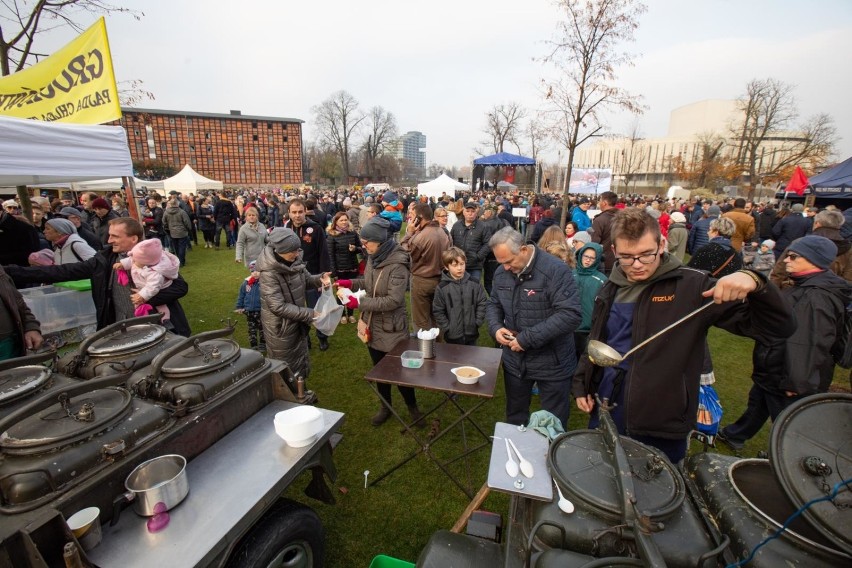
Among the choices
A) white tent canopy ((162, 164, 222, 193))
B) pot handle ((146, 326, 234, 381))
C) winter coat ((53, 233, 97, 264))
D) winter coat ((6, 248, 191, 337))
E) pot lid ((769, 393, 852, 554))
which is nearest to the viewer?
pot lid ((769, 393, 852, 554))

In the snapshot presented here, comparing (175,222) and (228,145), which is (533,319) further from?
(228,145)

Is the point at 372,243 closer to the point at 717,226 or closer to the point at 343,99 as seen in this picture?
the point at 717,226

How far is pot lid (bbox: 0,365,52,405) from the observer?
63.6 inches

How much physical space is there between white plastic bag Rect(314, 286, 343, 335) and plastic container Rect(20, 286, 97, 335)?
4.26 meters

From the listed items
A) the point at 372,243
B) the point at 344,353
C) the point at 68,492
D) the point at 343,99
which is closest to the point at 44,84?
the point at 372,243

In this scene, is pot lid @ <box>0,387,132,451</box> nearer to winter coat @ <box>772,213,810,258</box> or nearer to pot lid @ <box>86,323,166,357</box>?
pot lid @ <box>86,323,166,357</box>

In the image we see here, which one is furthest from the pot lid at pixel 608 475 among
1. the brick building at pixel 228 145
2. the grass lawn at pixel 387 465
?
the brick building at pixel 228 145

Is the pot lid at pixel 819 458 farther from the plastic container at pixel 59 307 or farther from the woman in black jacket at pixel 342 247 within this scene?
the plastic container at pixel 59 307

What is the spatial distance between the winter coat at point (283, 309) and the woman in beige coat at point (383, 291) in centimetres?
52

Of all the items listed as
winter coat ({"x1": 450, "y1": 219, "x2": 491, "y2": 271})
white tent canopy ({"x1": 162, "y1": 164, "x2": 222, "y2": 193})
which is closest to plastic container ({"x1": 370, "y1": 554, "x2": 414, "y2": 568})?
winter coat ({"x1": 450, "y1": 219, "x2": 491, "y2": 271})

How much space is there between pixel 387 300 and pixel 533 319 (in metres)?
1.35

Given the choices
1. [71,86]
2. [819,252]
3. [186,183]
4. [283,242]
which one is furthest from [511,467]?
[186,183]

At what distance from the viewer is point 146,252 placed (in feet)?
10.2

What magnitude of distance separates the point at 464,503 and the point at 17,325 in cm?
370
